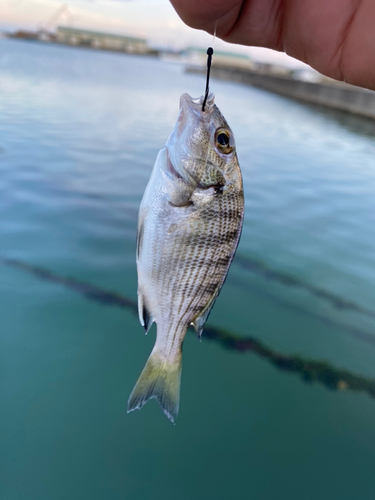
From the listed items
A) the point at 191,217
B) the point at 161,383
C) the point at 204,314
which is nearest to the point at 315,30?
the point at 191,217

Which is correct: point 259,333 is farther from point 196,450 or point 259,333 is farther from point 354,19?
point 354,19

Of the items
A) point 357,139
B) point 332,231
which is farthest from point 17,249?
point 357,139

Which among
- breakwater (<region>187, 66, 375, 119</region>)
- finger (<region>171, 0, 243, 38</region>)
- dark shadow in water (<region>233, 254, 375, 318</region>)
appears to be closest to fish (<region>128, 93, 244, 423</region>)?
finger (<region>171, 0, 243, 38</region>)

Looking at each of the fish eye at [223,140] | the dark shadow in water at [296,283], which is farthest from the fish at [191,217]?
the dark shadow in water at [296,283]

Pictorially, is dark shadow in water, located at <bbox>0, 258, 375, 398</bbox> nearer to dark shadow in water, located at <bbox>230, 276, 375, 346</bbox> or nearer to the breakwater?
dark shadow in water, located at <bbox>230, 276, 375, 346</bbox>

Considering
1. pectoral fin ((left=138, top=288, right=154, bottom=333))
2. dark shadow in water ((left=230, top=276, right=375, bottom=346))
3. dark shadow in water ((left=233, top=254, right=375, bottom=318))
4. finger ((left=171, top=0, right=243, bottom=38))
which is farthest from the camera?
dark shadow in water ((left=233, top=254, right=375, bottom=318))

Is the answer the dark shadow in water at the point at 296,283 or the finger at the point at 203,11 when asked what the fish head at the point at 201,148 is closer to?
the finger at the point at 203,11
